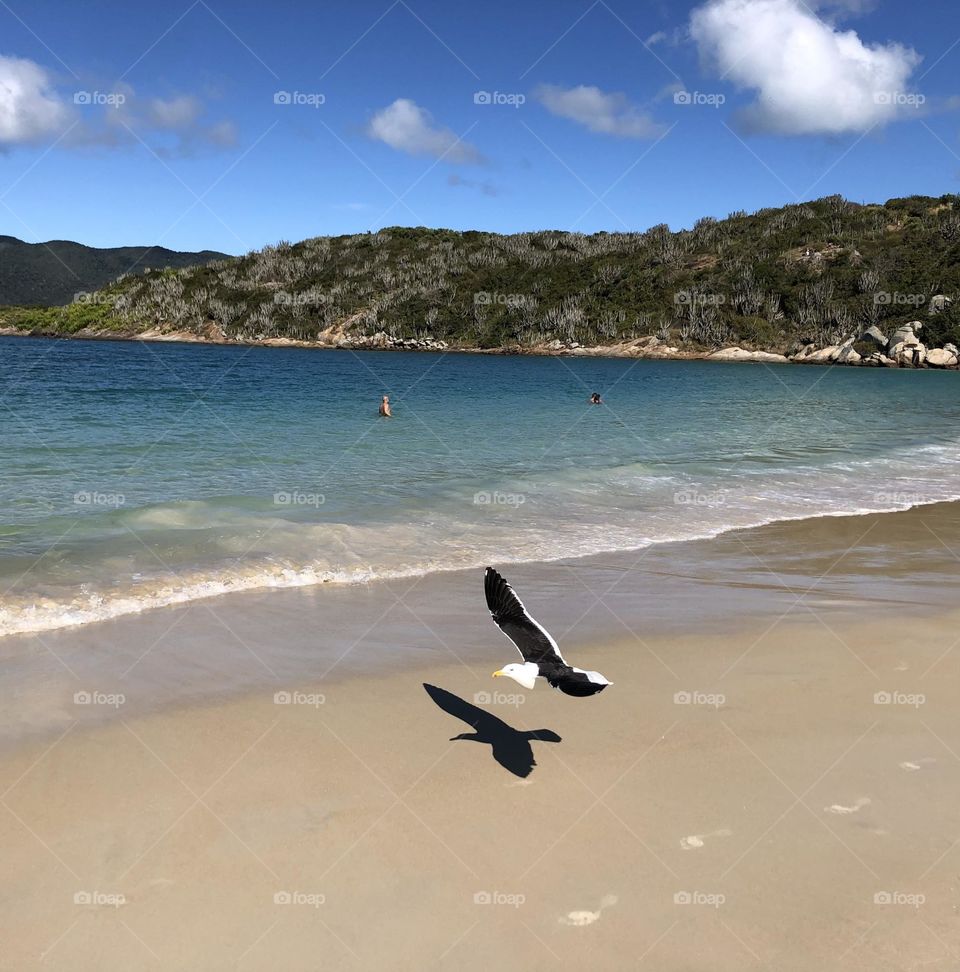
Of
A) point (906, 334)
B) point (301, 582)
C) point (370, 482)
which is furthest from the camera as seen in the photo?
point (906, 334)

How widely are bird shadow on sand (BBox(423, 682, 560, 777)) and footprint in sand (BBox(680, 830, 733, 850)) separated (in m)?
1.04

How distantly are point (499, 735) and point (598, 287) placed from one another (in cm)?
11703

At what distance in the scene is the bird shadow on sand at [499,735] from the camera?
4980 mm

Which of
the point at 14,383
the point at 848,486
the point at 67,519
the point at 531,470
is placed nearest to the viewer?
the point at 67,519

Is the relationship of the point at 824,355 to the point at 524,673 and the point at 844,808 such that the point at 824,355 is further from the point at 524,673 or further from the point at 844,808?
the point at 524,673

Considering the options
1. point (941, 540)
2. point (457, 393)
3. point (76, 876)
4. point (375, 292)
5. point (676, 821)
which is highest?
point (375, 292)

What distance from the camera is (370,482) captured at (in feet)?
50.4

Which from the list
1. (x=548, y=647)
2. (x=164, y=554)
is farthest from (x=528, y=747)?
(x=164, y=554)

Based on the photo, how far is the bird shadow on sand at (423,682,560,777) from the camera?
4980mm

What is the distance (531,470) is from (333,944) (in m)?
14.5

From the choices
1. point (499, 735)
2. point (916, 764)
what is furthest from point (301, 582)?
point (916, 764)

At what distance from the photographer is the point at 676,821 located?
432cm

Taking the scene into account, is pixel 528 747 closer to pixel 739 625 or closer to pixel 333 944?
pixel 333 944

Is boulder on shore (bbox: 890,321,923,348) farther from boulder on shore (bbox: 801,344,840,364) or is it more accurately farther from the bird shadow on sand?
the bird shadow on sand
